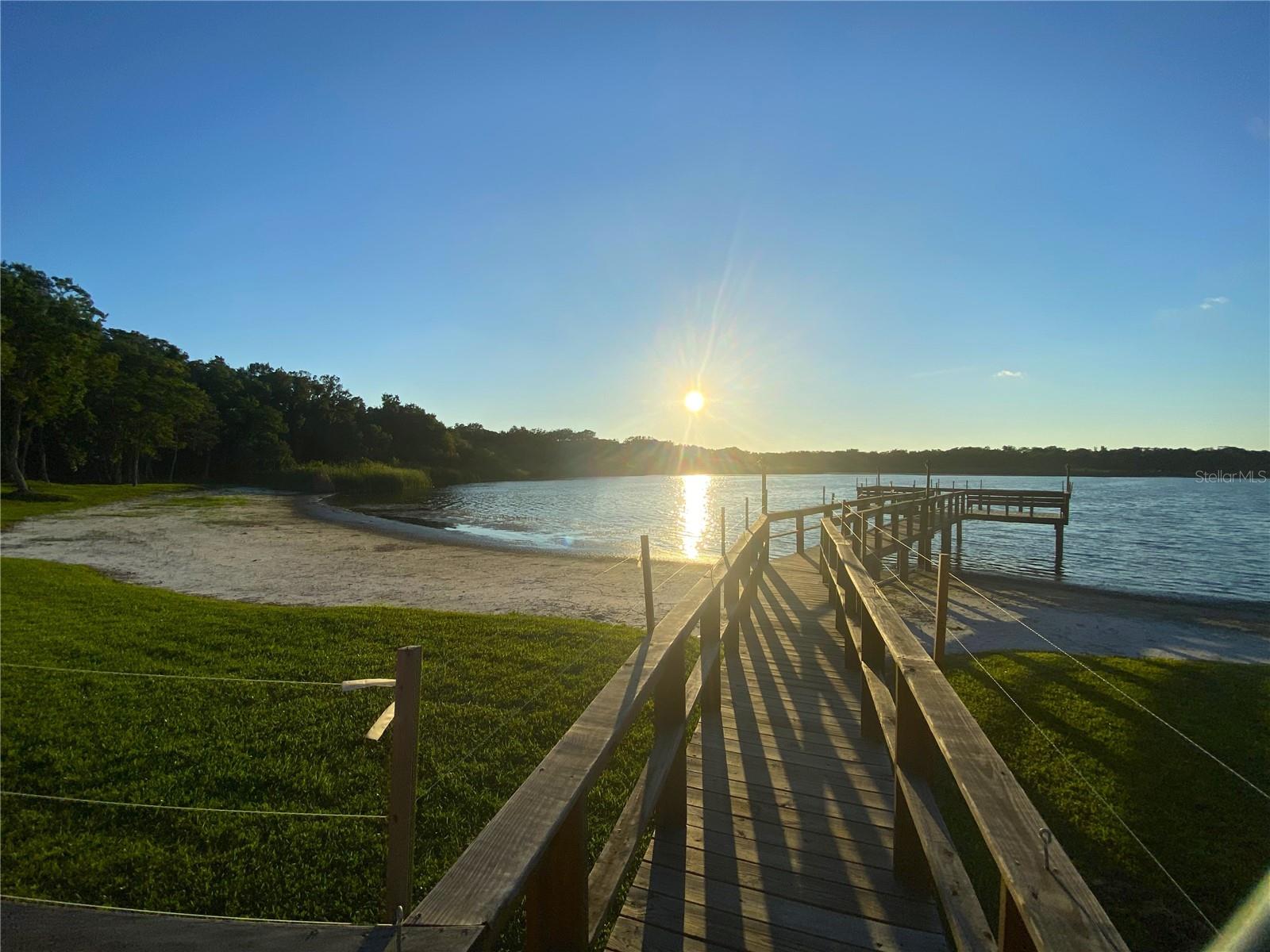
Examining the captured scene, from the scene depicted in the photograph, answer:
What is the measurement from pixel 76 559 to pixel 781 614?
61.2 ft

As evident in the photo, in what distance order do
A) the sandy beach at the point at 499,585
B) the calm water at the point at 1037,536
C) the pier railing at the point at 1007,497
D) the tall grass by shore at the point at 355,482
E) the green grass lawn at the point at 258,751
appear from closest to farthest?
the green grass lawn at the point at 258,751 < the sandy beach at the point at 499,585 < the calm water at the point at 1037,536 < the pier railing at the point at 1007,497 < the tall grass by shore at the point at 355,482

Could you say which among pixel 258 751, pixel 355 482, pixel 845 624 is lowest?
pixel 258 751

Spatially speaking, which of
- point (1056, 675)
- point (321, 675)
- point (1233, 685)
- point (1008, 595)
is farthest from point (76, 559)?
point (1008, 595)

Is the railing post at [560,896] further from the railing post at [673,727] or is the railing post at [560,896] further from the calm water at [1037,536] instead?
the calm water at [1037,536]

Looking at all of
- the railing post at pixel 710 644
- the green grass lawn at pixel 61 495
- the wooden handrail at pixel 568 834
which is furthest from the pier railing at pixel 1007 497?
the green grass lawn at pixel 61 495

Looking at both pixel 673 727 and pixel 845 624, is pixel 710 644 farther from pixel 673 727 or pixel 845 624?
pixel 845 624

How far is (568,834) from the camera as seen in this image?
1.95 metres

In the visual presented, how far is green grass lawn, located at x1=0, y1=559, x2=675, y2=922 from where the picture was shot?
375cm

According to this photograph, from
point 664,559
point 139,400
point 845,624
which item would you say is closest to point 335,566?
point 664,559

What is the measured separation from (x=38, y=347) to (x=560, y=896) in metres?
43.4

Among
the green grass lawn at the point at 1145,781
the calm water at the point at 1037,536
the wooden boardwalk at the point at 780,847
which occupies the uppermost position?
the wooden boardwalk at the point at 780,847

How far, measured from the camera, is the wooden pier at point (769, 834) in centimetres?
153

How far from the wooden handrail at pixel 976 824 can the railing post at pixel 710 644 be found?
3.95 feet

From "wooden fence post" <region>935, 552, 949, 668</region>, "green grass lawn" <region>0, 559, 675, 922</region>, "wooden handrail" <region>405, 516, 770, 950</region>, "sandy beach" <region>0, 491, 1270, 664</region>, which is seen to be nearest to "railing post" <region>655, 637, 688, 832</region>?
"wooden handrail" <region>405, 516, 770, 950</region>
